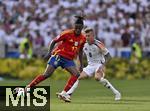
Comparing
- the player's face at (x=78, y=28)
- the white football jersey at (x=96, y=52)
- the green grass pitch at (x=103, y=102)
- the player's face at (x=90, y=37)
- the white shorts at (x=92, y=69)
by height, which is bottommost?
the green grass pitch at (x=103, y=102)

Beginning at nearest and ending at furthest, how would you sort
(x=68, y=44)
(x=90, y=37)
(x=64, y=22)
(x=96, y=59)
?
(x=68, y=44) < (x=90, y=37) < (x=96, y=59) < (x=64, y=22)

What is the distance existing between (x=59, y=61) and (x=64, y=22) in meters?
16.4

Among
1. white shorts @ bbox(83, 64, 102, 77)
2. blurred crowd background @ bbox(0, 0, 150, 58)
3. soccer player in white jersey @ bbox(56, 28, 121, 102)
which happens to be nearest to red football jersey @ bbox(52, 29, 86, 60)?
soccer player in white jersey @ bbox(56, 28, 121, 102)

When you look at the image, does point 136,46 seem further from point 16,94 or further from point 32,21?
point 16,94

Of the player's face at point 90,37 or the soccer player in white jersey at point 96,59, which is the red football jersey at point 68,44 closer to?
the player's face at point 90,37

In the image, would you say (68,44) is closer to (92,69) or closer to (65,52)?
(65,52)

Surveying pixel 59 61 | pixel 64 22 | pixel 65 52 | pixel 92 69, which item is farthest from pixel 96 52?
pixel 64 22

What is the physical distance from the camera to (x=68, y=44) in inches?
760

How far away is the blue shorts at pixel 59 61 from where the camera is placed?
19.3 metres

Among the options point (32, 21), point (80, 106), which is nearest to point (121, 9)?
point (32, 21)

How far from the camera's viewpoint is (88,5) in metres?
36.4

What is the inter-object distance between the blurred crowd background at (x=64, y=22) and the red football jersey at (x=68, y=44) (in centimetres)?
1499

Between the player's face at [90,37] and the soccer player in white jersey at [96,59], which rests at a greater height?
the player's face at [90,37]

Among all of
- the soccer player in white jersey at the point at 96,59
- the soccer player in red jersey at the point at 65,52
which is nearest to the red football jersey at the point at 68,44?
the soccer player in red jersey at the point at 65,52
